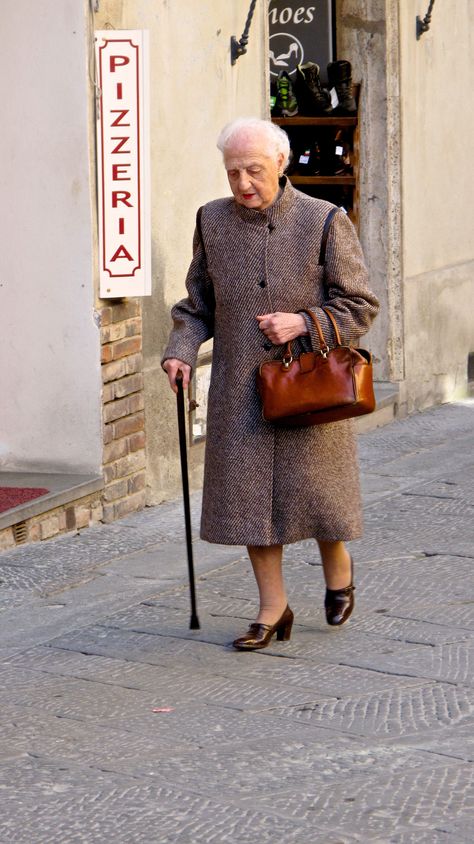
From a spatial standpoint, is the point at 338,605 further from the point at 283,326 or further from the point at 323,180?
the point at 323,180

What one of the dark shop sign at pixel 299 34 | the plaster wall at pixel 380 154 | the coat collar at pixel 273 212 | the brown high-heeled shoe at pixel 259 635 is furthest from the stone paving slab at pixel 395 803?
the dark shop sign at pixel 299 34

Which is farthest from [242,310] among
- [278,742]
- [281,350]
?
[278,742]

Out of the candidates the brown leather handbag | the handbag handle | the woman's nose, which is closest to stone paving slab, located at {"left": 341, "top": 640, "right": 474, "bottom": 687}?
the brown leather handbag

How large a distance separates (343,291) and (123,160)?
7.79 feet

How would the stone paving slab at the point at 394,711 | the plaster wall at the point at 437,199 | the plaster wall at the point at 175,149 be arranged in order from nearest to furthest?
1. the stone paving slab at the point at 394,711
2. the plaster wall at the point at 175,149
3. the plaster wall at the point at 437,199

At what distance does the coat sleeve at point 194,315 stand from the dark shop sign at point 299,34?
5.30 meters

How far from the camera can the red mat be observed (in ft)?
23.2

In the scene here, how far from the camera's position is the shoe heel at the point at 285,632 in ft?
18.2

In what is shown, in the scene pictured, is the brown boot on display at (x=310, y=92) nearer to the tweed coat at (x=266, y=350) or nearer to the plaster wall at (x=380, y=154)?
the plaster wall at (x=380, y=154)

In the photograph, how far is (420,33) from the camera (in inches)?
421

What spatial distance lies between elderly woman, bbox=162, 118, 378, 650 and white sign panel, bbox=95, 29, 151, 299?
1.96m

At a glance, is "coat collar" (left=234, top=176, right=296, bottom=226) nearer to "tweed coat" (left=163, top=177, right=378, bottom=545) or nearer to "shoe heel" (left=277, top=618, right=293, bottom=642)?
"tweed coat" (left=163, top=177, right=378, bottom=545)

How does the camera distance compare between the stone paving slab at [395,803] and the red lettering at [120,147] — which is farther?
the red lettering at [120,147]

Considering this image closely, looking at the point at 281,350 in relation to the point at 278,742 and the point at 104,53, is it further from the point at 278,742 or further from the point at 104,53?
the point at 104,53
